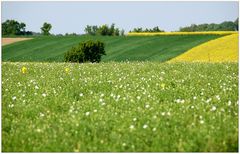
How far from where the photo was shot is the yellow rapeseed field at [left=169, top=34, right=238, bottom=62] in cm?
4031

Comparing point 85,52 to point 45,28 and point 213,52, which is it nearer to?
point 213,52

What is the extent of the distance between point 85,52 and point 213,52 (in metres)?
17.2

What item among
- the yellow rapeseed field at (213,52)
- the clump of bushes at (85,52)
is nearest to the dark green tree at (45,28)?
the yellow rapeseed field at (213,52)

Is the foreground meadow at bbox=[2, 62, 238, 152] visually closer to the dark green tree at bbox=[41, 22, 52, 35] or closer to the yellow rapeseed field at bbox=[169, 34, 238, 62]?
the yellow rapeseed field at bbox=[169, 34, 238, 62]

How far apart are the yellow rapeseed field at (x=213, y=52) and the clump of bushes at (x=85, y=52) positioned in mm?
9287

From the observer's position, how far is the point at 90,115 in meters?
7.03

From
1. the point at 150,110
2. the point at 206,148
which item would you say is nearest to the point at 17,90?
the point at 150,110

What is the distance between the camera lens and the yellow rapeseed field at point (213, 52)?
1587 inches

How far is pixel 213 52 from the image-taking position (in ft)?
146

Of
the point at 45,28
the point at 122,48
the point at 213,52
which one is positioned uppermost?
the point at 45,28

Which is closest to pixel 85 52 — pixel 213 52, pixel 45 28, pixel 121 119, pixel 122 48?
pixel 213 52

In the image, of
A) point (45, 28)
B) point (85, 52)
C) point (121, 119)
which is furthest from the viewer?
point (45, 28)

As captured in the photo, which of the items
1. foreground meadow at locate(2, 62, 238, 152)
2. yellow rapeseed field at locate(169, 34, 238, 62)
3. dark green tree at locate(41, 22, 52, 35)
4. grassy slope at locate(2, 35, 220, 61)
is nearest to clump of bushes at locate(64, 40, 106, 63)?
yellow rapeseed field at locate(169, 34, 238, 62)

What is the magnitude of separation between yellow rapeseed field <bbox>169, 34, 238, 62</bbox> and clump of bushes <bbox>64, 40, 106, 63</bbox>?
366 inches
